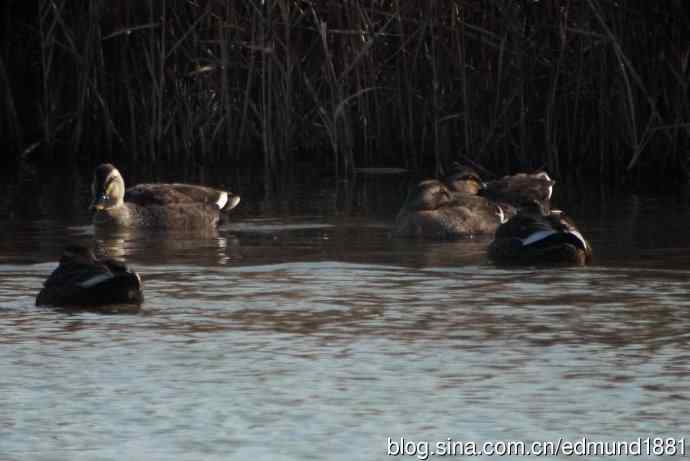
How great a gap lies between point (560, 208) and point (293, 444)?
999 cm

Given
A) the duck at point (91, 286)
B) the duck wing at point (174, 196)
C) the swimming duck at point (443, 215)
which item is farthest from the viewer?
the duck wing at point (174, 196)

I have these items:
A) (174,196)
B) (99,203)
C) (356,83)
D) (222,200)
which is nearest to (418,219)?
(222,200)

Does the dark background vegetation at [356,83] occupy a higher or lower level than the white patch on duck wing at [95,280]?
higher

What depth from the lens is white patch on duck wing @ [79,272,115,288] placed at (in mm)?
9945

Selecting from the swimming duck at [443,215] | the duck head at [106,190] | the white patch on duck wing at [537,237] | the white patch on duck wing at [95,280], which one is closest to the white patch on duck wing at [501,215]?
the swimming duck at [443,215]

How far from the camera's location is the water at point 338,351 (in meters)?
6.89

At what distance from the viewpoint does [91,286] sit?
9961 mm

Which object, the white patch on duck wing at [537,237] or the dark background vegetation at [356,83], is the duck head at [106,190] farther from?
the white patch on duck wing at [537,237]

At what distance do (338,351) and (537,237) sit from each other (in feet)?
12.2

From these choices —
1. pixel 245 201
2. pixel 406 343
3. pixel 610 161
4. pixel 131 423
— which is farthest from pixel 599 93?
pixel 131 423

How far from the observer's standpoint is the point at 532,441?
6.66 meters

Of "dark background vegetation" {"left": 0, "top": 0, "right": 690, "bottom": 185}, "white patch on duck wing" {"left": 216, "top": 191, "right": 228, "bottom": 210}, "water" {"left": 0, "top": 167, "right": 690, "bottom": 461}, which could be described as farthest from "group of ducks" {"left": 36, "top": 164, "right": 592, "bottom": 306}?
"dark background vegetation" {"left": 0, "top": 0, "right": 690, "bottom": 185}

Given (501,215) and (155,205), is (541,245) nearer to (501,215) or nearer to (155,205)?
(501,215)

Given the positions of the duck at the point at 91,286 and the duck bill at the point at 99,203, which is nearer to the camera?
the duck at the point at 91,286
